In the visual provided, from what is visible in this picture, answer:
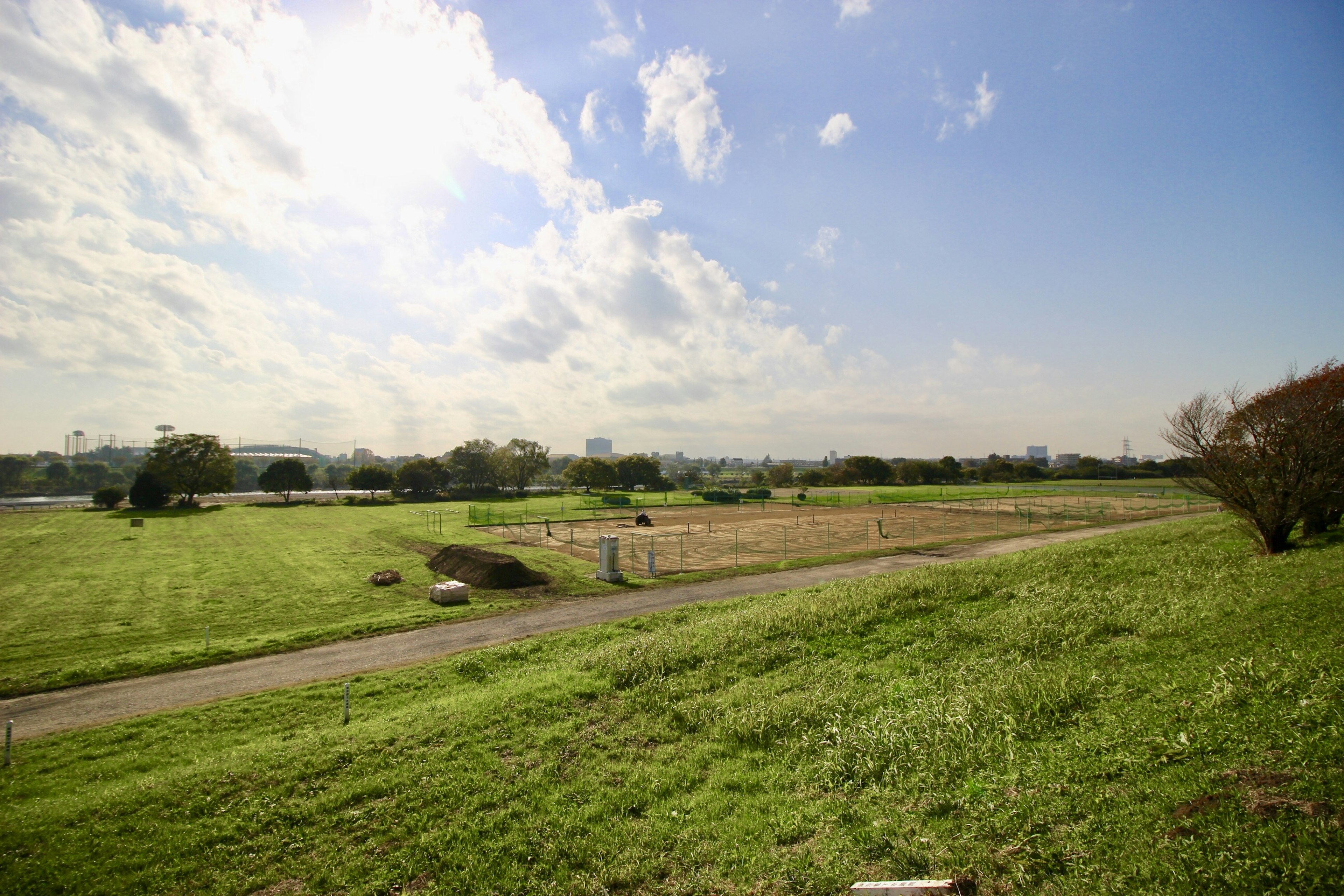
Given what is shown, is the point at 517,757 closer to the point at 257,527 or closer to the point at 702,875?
the point at 702,875

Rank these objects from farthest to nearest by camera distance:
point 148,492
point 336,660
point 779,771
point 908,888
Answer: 1. point 148,492
2. point 336,660
3. point 779,771
4. point 908,888

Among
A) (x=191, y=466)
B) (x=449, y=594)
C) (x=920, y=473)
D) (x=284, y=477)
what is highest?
(x=191, y=466)

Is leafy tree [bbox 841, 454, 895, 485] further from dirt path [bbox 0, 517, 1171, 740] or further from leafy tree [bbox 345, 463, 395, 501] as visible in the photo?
dirt path [bbox 0, 517, 1171, 740]

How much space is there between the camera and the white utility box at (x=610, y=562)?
26547mm

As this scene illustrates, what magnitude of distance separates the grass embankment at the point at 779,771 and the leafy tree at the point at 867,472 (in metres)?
120

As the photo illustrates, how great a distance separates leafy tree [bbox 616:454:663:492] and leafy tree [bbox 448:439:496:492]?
25.4 m

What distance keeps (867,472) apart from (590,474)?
65.9 meters

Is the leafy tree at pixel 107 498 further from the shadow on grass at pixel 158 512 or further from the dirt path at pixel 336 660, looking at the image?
the dirt path at pixel 336 660

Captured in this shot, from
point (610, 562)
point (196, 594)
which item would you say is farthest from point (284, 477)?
point (610, 562)

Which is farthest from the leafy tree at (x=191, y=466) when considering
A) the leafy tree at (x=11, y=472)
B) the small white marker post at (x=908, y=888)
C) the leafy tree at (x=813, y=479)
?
the leafy tree at (x=813, y=479)

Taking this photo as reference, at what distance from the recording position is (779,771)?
7.70m

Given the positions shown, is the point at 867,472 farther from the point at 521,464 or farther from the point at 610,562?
the point at 610,562

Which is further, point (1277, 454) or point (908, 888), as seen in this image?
point (1277, 454)

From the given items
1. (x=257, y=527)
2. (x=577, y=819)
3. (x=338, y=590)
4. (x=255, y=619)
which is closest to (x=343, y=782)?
(x=577, y=819)
